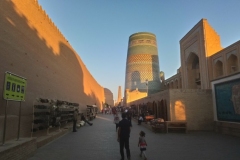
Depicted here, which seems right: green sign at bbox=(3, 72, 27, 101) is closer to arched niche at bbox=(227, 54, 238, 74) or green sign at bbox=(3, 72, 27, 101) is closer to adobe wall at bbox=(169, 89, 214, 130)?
adobe wall at bbox=(169, 89, 214, 130)

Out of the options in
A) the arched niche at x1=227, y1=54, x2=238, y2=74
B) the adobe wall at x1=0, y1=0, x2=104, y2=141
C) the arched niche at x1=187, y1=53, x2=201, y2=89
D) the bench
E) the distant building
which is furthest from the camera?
the distant building

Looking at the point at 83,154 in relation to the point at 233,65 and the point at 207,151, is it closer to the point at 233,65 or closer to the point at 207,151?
the point at 207,151

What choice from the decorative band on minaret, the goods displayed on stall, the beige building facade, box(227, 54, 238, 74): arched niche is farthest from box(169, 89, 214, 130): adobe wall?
the decorative band on minaret

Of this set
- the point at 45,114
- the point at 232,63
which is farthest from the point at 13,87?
the point at 232,63

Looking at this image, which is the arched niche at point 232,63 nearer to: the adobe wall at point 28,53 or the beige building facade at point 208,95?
the beige building facade at point 208,95

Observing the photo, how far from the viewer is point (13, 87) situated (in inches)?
222

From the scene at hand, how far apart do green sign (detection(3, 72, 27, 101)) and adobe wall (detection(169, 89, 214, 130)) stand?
28.3 ft

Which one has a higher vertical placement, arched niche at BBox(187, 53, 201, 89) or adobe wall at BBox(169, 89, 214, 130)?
arched niche at BBox(187, 53, 201, 89)

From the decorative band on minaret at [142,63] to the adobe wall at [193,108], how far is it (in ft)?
148

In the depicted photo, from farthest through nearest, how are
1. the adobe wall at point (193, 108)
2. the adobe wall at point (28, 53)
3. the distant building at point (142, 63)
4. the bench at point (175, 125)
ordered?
1. the distant building at point (142, 63)
2. the adobe wall at point (193, 108)
3. the bench at point (175, 125)
4. the adobe wall at point (28, 53)

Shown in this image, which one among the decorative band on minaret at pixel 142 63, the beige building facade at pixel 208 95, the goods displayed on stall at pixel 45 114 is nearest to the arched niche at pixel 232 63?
the beige building facade at pixel 208 95

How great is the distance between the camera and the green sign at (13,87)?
5219mm

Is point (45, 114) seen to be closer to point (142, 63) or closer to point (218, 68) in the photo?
point (218, 68)

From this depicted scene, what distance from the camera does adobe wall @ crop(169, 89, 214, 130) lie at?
12469mm
